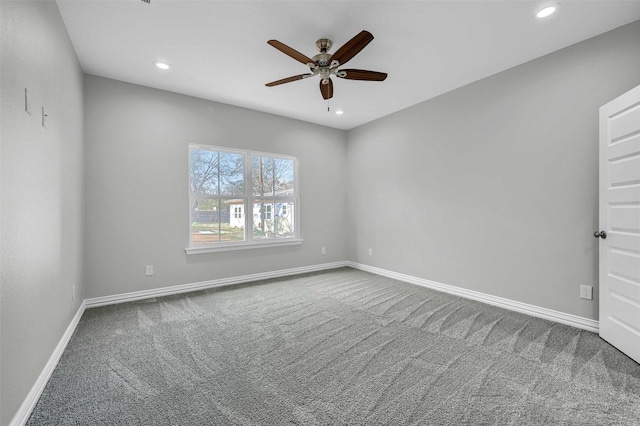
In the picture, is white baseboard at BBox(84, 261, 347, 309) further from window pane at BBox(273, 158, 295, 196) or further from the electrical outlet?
the electrical outlet

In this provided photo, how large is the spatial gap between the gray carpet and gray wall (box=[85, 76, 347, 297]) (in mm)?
631

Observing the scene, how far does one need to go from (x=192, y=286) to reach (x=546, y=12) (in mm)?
4757

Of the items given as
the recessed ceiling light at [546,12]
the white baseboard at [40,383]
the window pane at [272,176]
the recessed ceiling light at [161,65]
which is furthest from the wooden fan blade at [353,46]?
the white baseboard at [40,383]

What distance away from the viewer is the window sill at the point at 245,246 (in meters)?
3.87

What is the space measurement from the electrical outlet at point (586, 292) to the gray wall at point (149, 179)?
147 inches

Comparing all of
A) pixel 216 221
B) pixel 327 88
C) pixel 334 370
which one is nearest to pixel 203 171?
pixel 216 221

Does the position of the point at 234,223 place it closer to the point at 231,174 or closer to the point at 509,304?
the point at 231,174

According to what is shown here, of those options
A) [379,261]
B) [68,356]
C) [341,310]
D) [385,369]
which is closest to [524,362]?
[385,369]

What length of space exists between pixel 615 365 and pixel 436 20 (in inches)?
117

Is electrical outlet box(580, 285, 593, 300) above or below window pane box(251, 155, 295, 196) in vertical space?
below

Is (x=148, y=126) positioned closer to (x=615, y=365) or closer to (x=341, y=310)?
(x=341, y=310)

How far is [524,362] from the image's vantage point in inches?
80.5

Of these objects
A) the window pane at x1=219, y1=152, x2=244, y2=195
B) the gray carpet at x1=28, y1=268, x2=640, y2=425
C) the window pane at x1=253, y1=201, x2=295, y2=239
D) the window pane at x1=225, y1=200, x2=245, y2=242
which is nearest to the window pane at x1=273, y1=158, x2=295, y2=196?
the window pane at x1=253, y1=201, x2=295, y2=239

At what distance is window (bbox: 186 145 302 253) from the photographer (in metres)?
3.98
